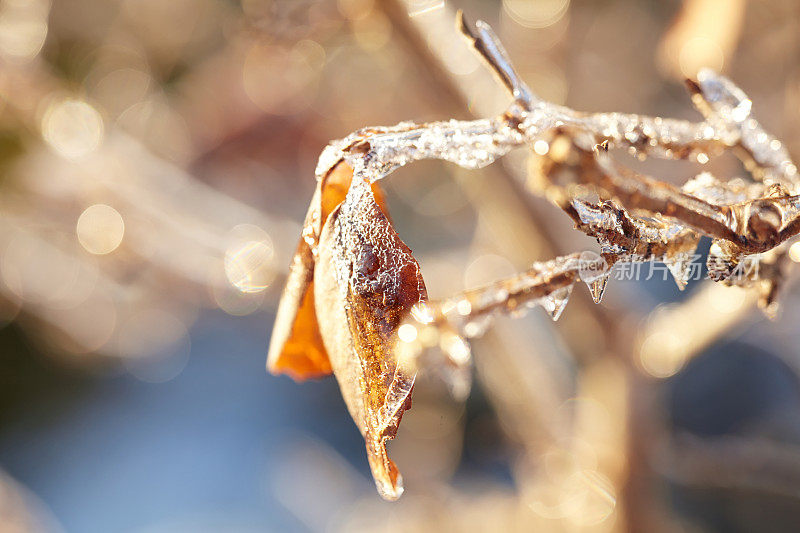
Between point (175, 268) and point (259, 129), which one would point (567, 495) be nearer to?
point (175, 268)

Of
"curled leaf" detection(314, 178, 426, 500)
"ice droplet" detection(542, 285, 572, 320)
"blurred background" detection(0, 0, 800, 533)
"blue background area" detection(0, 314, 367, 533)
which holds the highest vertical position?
"curled leaf" detection(314, 178, 426, 500)

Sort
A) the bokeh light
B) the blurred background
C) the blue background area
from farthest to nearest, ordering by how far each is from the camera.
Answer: the blue background area < the bokeh light < the blurred background

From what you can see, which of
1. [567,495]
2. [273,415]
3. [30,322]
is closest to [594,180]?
[567,495]

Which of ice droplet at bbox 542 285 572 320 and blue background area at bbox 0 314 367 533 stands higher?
ice droplet at bbox 542 285 572 320

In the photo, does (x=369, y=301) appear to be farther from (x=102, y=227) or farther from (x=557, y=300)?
(x=102, y=227)

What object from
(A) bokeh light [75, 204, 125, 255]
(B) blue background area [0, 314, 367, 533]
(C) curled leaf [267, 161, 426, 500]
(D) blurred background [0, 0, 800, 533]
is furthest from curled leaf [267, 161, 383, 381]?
(B) blue background area [0, 314, 367, 533]

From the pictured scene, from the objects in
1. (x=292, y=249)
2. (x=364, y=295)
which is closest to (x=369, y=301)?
(x=364, y=295)

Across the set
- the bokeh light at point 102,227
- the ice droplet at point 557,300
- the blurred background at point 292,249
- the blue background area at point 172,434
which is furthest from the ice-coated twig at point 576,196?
the blue background area at point 172,434

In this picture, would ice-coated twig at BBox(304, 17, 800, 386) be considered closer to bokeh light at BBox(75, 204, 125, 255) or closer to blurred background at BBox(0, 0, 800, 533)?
blurred background at BBox(0, 0, 800, 533)
